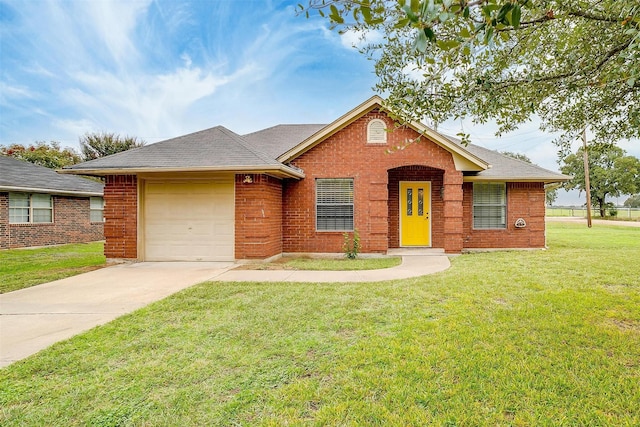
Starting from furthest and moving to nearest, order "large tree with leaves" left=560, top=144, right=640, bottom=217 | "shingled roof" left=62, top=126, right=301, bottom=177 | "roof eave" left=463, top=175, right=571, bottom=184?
"large tree with leaves" left=560, top=144, right=640, bottom=217 → "roof eave" left=463, top=175, right=571, bottom=184 → "shingled roof" left=62, top=126, right=301, bottom=177

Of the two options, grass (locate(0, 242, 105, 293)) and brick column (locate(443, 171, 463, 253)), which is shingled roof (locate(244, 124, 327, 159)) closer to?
brick column (locate(443, 171, 463, 253))

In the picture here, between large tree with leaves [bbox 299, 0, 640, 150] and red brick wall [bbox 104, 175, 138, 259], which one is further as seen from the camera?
red brick wall [bbox 104, 175, 138, 259]

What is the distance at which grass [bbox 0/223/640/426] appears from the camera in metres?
2.51

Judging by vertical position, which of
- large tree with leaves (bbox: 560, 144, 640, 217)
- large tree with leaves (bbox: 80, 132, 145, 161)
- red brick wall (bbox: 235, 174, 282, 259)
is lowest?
red brick wall (bbox: 235, 174, 282, 259)

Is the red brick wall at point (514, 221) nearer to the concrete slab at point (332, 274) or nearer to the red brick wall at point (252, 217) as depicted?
the concrete slab at point (332, 274)

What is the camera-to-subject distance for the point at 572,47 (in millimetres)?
4730

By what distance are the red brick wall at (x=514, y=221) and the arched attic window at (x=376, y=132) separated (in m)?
3.64

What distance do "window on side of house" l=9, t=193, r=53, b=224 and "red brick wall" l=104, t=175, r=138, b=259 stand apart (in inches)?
319

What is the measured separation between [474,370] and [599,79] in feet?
13.3

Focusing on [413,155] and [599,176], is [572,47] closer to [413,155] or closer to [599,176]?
[413,155]

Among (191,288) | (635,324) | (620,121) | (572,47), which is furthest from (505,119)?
(191,288)

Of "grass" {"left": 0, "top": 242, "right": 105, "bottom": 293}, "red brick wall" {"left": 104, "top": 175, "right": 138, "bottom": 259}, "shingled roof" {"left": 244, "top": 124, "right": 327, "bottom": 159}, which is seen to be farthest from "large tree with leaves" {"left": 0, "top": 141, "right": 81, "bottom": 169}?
"red brick wall" {"left": 104, "top": 175, "right": 138, "bottom": 259}

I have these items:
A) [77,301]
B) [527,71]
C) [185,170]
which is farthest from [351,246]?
[77,301]

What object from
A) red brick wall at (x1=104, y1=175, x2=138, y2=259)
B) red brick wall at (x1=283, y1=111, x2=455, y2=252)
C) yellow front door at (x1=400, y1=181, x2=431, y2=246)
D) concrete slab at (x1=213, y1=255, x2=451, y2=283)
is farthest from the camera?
yellow front door at (x1=400, y1=181, x2=431, y2=246)
